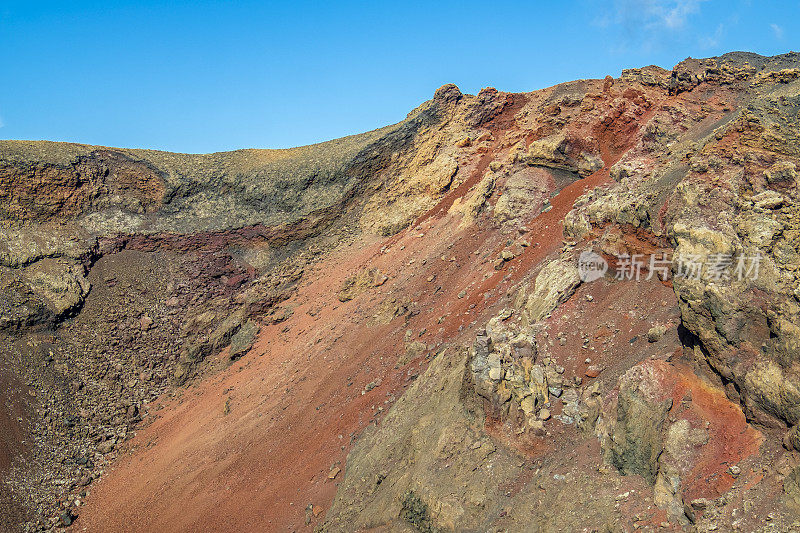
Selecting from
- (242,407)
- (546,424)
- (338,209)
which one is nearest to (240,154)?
(338,209)

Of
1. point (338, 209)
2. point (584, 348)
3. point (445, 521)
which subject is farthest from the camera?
point (338, 209)

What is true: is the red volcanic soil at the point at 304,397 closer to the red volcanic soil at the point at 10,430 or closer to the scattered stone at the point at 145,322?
the red volcanic soil at the point at 10,430

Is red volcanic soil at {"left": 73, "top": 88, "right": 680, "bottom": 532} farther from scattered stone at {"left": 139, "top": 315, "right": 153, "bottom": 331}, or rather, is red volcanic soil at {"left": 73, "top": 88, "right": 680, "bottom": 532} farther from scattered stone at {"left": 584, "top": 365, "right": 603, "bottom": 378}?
scattered stone at {"left": 139, "top": 315, "right": 153, "bottom": 331}

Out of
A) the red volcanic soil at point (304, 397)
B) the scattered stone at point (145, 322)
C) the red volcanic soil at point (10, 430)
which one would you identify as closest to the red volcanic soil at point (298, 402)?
the red volcanic soil at point (304, 397)

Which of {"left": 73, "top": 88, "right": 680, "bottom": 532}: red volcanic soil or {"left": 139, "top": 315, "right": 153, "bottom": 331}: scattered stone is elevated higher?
{"left": 139, "top": 315, "right": 153, "bottom": 331}: scattered stone

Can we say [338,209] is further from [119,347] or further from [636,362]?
[636,362]

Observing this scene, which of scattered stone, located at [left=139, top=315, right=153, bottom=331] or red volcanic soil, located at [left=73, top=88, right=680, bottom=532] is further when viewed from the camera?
scattered stone, located at [left=139, top=315, right=153, bottom=331]

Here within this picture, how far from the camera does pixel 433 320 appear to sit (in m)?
16.6

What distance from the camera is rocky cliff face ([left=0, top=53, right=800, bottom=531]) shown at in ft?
24.8

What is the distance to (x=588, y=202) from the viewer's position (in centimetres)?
1573

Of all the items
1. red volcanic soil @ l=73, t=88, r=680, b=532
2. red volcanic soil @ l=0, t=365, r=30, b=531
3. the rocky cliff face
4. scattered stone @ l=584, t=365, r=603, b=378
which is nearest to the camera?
the rocky cliff face

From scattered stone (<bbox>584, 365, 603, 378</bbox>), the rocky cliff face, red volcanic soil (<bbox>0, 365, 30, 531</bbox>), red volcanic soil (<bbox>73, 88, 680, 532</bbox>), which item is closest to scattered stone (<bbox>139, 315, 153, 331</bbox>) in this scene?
the rocky cliff face

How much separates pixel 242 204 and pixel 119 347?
33.5 ft

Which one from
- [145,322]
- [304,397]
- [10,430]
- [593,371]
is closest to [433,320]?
[304,397]
